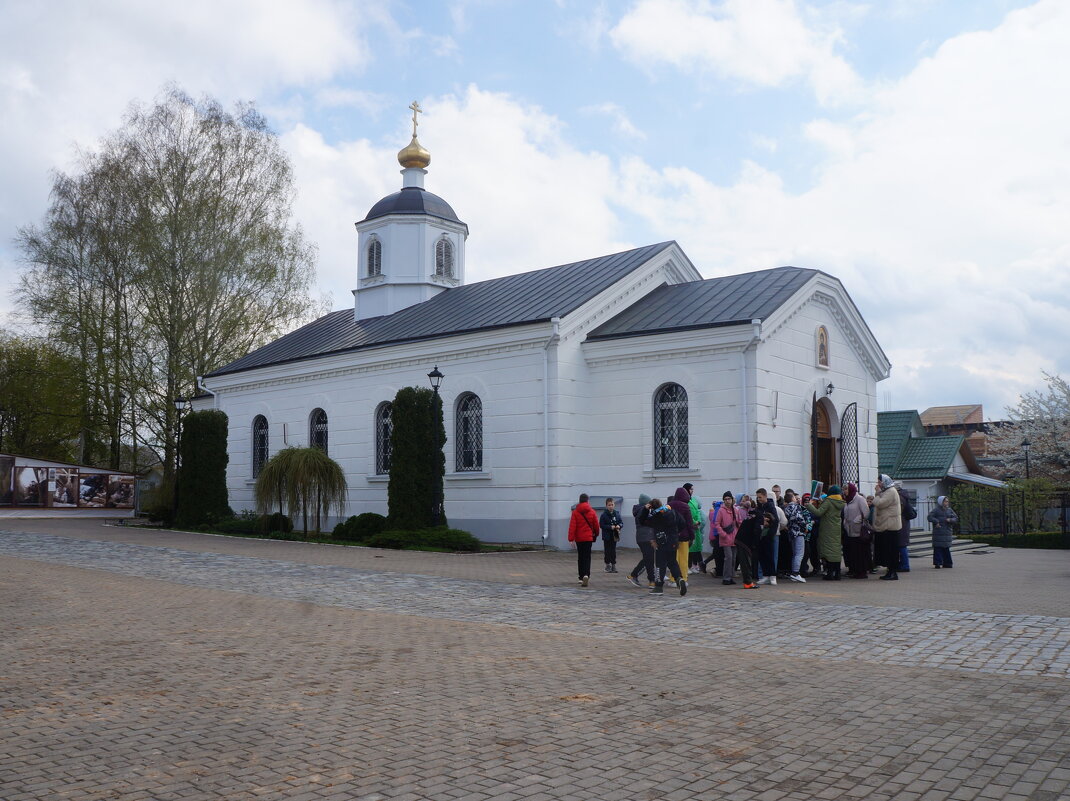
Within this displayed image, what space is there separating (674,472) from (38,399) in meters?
32.0

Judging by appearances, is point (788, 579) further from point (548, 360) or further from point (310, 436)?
point (310, 436)

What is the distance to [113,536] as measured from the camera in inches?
914

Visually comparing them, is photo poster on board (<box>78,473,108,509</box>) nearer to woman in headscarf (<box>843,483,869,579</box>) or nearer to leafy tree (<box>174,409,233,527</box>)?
leafy tree (<box>174,409,233,527</box>)

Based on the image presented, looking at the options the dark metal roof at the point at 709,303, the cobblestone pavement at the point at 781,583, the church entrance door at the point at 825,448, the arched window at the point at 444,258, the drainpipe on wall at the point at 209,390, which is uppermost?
the arched window at the point at 444,258

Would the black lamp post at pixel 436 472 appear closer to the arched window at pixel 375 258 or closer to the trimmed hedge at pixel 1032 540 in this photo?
the arched window at pixel 375 258

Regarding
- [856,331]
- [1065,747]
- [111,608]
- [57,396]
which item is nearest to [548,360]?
[856,331]

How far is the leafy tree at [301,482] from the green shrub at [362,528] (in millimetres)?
1490

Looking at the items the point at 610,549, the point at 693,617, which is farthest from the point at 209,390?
the point at 693,617

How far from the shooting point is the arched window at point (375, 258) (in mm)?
31053

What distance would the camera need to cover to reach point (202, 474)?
89.9ft

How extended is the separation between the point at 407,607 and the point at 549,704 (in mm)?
5422

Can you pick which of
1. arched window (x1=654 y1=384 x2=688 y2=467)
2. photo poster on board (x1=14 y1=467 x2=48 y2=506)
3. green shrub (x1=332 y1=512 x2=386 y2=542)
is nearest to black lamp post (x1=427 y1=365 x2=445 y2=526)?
green shrub (x1=332 y1=512 x2=386 y2=542)

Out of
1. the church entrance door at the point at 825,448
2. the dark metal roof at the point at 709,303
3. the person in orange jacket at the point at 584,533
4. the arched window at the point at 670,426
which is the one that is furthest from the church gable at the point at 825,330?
the person in orange jacket at the point at 584,533

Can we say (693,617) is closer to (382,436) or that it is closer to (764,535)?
(764,535)
